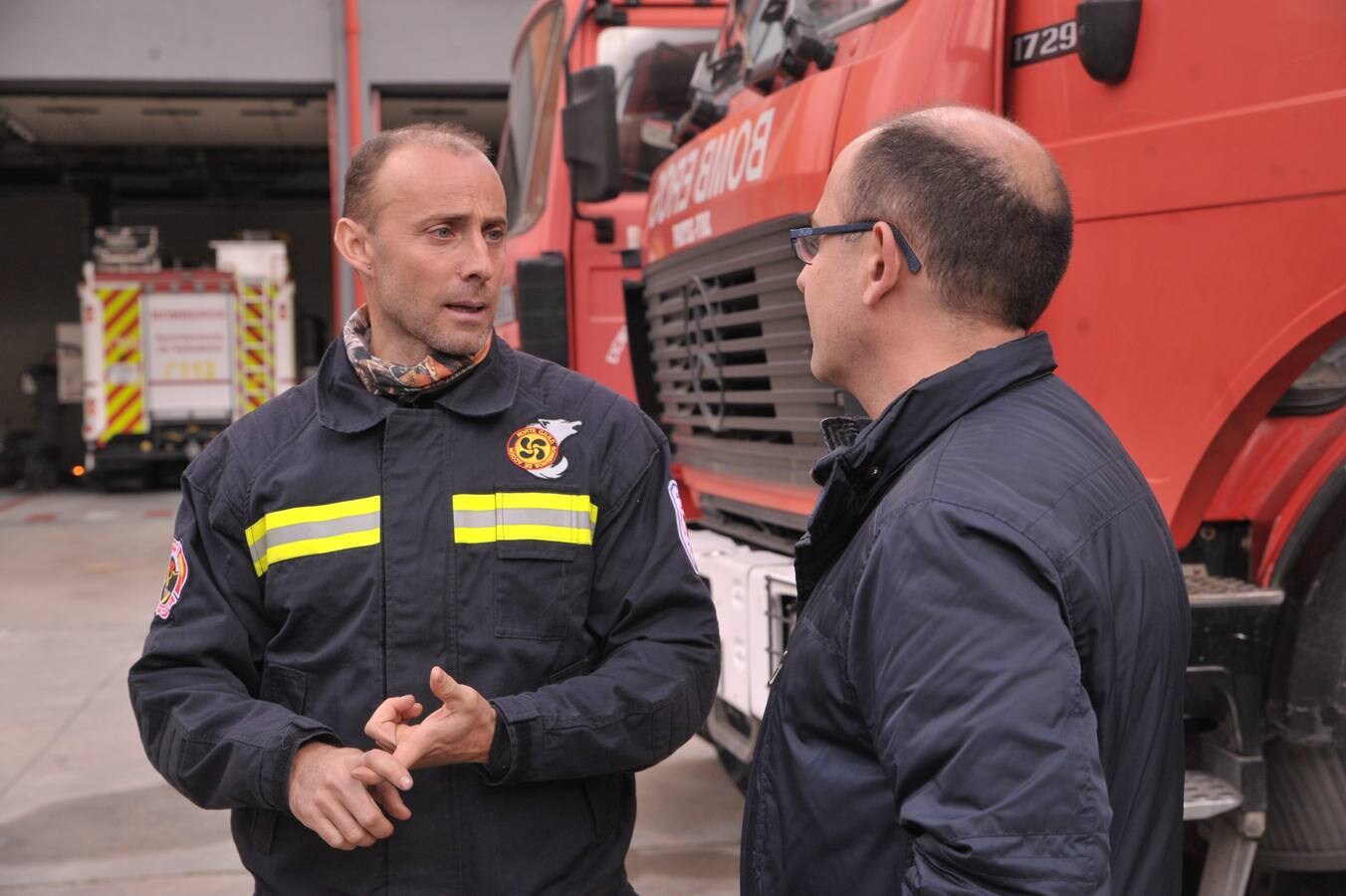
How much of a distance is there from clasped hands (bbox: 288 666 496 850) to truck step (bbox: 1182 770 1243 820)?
143cm

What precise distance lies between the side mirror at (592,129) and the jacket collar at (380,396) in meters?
2.33

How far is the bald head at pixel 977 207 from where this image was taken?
1.29 meters

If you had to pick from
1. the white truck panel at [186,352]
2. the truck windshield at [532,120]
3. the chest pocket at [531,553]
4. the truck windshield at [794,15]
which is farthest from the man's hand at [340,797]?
the white truck panel at [186,352]

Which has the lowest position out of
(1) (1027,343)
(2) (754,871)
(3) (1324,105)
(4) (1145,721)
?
(2) (754,871)

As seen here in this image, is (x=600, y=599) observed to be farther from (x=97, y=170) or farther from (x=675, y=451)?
(x=97, y=170)

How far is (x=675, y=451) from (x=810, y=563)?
2937mm

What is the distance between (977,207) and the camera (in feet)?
4.22

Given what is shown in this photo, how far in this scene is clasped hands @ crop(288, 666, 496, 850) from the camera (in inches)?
64.3

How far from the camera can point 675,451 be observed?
14.2 feet

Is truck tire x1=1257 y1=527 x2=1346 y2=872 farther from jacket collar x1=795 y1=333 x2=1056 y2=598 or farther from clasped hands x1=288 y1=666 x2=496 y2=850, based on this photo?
clasped hands x1=288 y1=666 x2=496 y2=850

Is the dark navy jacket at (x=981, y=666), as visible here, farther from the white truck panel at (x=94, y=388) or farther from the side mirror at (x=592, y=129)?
the white truck panel at (x=94, y=388)

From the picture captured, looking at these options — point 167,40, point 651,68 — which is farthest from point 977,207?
point 167,40

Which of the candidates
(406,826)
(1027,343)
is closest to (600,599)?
(406,826)

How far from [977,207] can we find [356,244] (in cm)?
110
